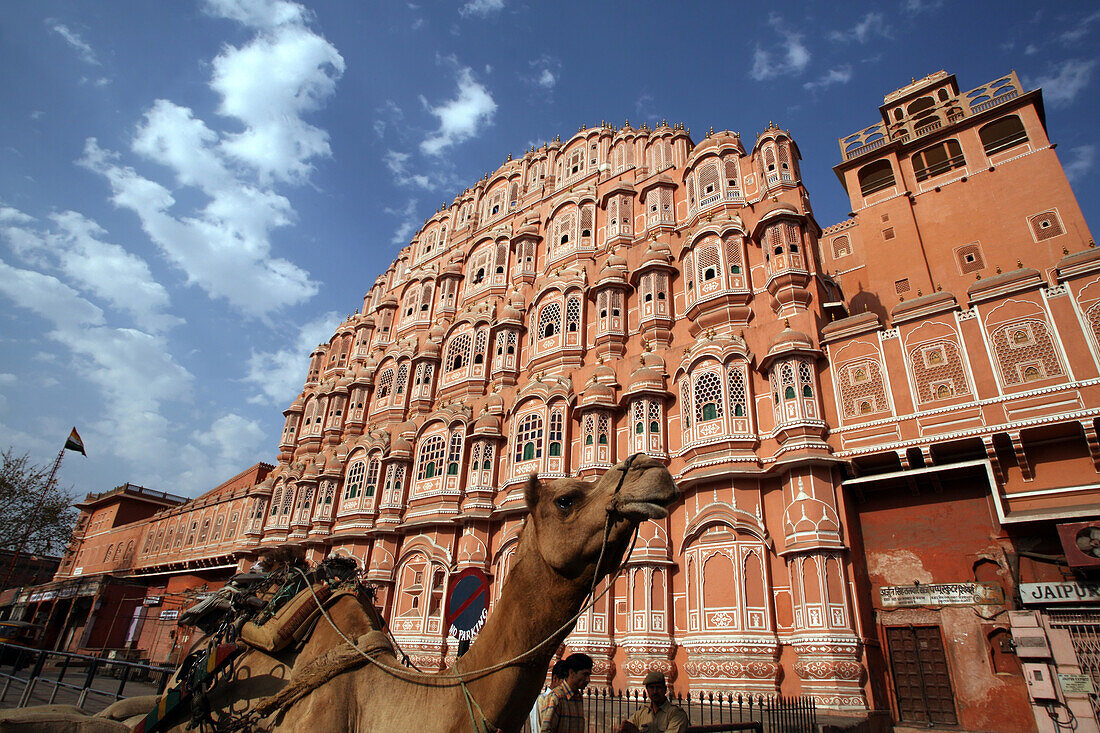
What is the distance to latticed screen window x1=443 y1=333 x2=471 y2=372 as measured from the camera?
2605cm

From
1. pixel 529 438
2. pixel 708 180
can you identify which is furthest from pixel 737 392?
pixel 708 180

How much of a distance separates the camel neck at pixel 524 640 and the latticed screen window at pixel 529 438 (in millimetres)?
16599

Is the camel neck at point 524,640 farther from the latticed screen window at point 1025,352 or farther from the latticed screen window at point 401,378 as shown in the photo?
the latticed screen window at point 401,378

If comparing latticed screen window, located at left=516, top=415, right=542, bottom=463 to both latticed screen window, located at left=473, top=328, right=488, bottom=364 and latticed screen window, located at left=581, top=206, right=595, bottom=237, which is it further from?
latticed screen window, located at left=581, top=206, right=595, bottom=237

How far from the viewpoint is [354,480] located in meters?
26.3

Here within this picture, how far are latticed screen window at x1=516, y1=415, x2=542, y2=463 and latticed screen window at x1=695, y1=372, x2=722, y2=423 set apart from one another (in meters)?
5.71

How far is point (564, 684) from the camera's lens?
5270mm

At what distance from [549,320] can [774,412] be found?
32.6ft

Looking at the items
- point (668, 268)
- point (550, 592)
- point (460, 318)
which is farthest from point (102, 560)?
point (550, 592)

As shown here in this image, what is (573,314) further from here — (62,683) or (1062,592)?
(62,683)

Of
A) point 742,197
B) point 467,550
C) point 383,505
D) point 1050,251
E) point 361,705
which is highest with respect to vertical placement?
point 742,197

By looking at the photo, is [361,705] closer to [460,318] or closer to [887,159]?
[460,318]

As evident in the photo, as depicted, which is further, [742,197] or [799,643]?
[742,197]

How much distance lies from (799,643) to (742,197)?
14594 mm
